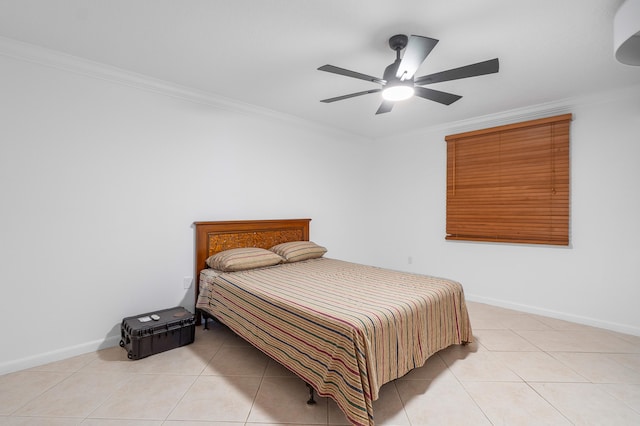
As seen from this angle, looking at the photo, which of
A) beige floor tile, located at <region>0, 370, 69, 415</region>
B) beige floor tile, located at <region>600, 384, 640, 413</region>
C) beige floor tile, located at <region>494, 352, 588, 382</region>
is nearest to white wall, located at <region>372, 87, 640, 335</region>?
beige floor tile, located at <region>494, 352, 588, 382</region>

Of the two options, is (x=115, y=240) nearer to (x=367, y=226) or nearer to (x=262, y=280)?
(x=262, y=280)

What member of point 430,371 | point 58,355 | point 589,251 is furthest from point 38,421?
point 589,251

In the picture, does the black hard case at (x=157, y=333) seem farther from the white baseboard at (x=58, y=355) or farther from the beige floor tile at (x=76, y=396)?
the beige floor tile at (x=76, y=396)

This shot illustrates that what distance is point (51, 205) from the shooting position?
2.32 metres

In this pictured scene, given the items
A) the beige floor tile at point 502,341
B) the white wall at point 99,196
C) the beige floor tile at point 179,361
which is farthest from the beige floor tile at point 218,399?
the beige floor tile at point 502,341

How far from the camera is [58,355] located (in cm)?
233

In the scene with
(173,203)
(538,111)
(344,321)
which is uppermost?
(538,111)

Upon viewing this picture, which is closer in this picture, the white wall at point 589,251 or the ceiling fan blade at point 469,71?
→ the ceiling fan blade at point 469,71

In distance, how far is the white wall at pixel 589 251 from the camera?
2.92m

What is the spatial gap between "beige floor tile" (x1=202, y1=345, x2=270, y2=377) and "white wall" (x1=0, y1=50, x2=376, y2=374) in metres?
0.87

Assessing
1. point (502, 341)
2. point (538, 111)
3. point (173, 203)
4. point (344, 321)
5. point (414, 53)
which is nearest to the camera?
point (344, 321)

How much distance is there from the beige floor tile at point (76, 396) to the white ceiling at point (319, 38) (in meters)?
2.46

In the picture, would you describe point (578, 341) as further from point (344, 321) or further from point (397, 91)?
point (397, 91)

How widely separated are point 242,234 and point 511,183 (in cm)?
333
